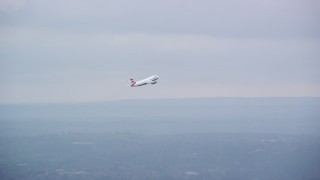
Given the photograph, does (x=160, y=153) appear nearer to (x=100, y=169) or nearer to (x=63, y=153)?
(x=100, y=169)

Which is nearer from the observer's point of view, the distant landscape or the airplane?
the airplane

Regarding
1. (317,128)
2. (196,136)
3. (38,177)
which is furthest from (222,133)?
(38,177)

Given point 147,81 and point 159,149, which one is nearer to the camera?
point 147,81

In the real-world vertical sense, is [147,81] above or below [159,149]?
above

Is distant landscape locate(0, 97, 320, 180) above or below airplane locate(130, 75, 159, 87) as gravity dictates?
below

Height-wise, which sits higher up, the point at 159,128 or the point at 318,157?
the point at 159,128

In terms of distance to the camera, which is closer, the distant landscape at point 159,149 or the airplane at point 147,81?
the airplane at point 147,81

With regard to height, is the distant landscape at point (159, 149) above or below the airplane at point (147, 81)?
below

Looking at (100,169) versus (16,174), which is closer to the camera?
(16,174)
